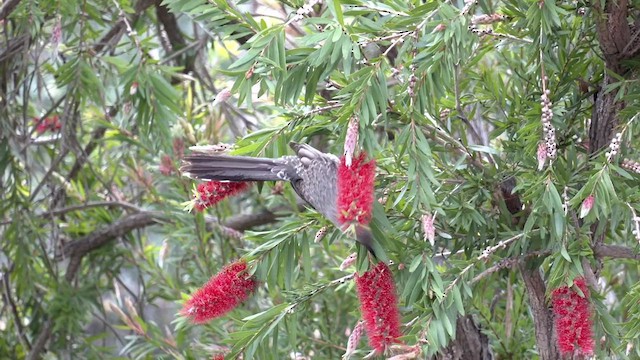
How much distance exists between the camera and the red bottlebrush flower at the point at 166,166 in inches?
90.5

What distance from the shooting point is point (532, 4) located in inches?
49.2

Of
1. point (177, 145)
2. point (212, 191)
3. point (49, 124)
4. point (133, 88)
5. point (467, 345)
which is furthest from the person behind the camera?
point (49, 124)

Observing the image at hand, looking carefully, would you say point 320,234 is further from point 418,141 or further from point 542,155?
point 542,155

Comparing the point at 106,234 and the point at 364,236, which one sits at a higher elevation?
the point at 364,236

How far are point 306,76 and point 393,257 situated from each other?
295 millimetres

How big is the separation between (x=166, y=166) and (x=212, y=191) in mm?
1040

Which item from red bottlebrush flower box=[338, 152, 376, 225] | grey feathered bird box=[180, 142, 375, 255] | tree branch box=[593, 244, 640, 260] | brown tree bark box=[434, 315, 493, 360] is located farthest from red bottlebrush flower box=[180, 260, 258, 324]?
tree branch box=[593, 244, 640, 260]

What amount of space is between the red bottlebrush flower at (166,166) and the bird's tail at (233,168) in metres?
1.02

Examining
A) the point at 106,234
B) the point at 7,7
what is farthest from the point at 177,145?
the point at 106,234

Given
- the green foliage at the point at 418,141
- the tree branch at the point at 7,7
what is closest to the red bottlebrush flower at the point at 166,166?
the green foliage at the point at 418,141

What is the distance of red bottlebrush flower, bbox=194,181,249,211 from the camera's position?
4.24 ft

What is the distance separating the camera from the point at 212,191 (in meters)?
1.30

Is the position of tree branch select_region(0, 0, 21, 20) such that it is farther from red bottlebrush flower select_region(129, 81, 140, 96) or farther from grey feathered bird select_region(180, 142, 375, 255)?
grey feathered bird select_region(180, 142, 375, 255)

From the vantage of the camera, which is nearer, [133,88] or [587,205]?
[587,205]
